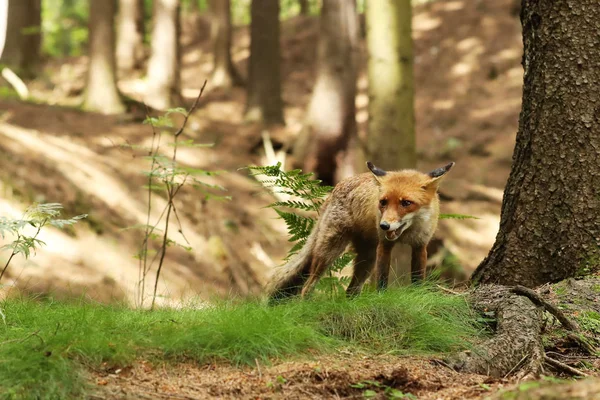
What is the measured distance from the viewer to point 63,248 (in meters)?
12.1

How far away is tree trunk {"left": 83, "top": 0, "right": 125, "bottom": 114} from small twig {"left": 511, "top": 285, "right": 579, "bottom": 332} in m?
15.9

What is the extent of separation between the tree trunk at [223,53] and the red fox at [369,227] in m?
19.7

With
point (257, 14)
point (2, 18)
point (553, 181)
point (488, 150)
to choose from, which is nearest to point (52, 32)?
point (257, 14)

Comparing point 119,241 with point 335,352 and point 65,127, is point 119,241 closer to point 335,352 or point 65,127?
point 65,127

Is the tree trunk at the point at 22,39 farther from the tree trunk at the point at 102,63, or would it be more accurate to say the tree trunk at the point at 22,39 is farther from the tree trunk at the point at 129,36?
the tree trunk at the point at 102,63

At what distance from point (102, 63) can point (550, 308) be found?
16183mm

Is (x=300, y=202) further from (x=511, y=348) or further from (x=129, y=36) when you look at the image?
(x=129, y=36)

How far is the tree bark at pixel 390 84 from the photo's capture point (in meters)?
11.4

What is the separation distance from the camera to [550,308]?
5.36 m

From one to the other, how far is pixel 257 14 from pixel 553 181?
645 inches

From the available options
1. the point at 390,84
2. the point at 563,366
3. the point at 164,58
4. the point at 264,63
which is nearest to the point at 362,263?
the point at 563,366

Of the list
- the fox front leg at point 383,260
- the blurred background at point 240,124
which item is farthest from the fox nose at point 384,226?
the blurred background at point 240,124

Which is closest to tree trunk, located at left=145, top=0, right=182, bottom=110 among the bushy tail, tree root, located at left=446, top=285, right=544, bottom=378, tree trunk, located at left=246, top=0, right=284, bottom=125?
tree trunk, located at left=246, top=0, right=284, bottom=125

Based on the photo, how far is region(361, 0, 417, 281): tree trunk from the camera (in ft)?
37.4
